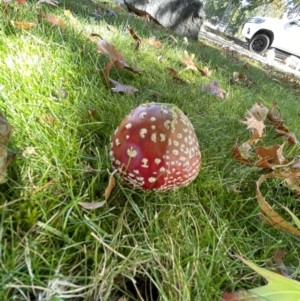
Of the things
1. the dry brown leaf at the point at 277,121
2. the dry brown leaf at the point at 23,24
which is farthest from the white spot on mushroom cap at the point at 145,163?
the dry brown leaf at the point at 23,24

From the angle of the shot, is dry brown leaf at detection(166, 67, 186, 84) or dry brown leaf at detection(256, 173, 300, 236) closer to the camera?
dry brown leaf at detection(256, 173, 300, 236)

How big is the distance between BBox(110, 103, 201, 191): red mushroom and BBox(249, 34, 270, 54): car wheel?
447 inches

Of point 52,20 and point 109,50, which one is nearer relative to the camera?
point 109,50

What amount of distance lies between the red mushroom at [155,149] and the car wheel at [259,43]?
11.4 meters

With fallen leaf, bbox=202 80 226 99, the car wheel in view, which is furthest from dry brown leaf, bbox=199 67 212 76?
the car wheel

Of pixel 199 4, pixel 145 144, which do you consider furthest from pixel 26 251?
pixel 199 4

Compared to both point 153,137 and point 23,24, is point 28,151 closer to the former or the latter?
point 153,137

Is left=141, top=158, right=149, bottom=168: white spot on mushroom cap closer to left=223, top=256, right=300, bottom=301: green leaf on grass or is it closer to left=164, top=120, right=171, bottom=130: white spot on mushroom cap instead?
left=164, top=120, right=171, bottom=130: white spot on mushroom cap

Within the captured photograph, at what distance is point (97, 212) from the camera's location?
2.89 ft

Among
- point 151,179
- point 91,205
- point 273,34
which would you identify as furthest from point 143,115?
point 273,34

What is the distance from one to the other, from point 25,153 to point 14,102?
29cm

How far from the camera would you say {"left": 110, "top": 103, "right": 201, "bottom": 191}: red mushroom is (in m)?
0.89

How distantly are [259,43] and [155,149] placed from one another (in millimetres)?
11664

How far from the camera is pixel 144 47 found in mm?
2395
